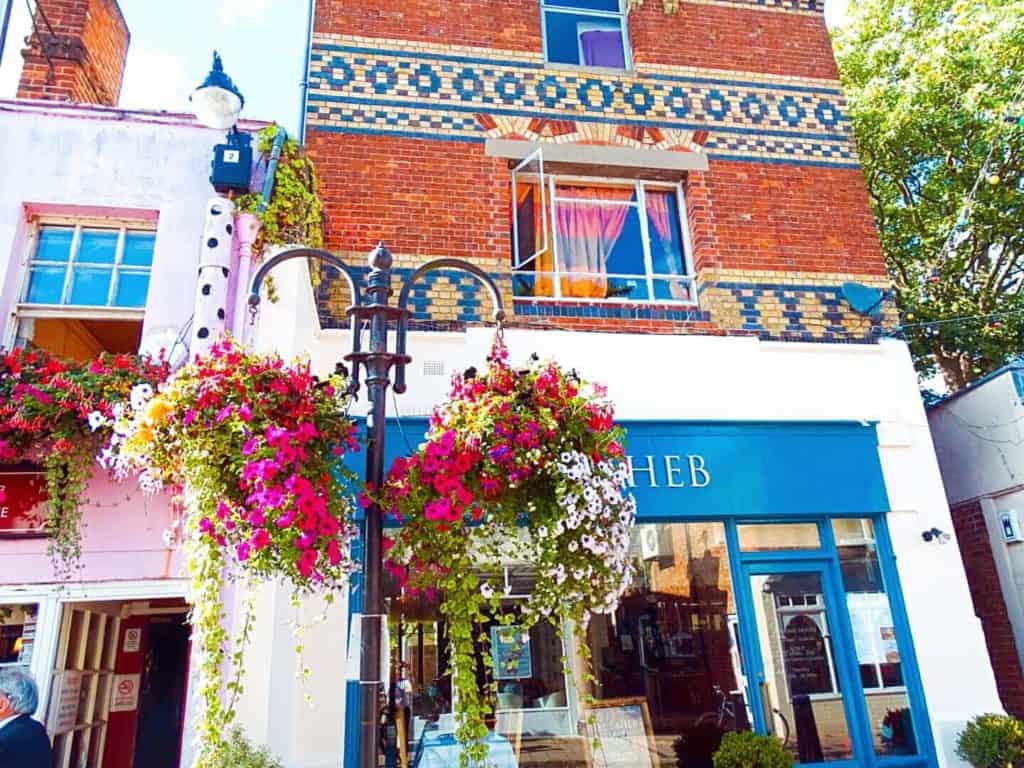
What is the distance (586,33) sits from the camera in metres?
9.95

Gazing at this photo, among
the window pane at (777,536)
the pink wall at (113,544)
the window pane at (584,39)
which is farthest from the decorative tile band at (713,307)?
the window pane at (584,39)

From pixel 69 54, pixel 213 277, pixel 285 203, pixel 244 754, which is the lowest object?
pixel 244 754

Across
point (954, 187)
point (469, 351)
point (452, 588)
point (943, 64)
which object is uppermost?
point (943, 64)

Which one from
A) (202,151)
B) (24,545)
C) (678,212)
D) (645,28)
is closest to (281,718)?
(24,545)

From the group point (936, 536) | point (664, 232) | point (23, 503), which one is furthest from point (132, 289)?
point (936, 536)

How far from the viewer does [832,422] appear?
26.2 ft

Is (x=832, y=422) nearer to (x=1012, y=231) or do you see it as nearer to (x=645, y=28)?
(x=645, y=28)

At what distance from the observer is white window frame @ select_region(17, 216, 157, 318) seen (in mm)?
6637

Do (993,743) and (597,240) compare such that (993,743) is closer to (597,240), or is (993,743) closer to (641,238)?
(641,238)

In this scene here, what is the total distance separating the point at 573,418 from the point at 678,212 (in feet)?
18.4

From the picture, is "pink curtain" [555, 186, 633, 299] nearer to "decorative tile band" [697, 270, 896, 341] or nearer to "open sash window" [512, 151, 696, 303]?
"open sash window" [512, 151, 696, 303]

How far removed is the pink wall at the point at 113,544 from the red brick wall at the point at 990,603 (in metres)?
8.46

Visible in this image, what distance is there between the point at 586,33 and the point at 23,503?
8.22 m

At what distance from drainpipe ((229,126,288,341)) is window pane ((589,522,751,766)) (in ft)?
13.5
